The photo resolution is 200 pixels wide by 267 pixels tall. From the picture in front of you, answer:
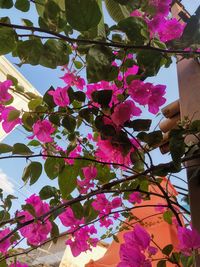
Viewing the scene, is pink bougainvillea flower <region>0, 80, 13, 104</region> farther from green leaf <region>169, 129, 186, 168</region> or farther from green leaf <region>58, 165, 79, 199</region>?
green leaf <region>169, 129, 186, 168</region>

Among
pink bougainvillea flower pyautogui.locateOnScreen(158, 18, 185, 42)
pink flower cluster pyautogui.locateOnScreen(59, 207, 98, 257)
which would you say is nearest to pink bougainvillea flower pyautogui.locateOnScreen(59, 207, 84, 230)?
pink flower cluster pyautogui.locateOnScreen(59, 207, 98, 257)

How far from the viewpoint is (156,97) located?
2.79ft

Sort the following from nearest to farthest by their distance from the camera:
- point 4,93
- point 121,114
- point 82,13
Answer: point 82,13 → point 121,114 → point 4,93

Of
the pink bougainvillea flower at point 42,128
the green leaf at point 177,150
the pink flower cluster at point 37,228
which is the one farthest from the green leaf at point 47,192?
the green leaf at point 177,150

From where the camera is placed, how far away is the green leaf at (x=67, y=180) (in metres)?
0.90

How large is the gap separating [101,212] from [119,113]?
0.66 metres

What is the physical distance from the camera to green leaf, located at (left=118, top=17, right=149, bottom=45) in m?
0.60

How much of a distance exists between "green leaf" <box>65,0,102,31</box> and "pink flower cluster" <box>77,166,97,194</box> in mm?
545

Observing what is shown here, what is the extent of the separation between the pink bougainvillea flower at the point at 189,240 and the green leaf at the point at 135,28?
40 centimetres

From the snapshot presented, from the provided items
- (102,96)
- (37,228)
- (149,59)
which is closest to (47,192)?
(37,228)

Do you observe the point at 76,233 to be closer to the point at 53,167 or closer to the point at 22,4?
the point at 53,167

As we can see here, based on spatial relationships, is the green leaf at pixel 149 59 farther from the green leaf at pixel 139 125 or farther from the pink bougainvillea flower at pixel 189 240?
the pink bougainvillea flower at pixel 189 240

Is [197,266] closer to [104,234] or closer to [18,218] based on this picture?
[18,218]

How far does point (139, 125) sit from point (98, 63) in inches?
7.9
